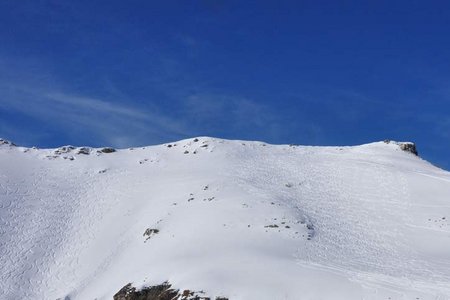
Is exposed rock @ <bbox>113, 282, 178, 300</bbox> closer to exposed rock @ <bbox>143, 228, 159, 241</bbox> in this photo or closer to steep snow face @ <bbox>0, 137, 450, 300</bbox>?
steep snow face @ <bbox>0, 137, 450, 300</bbox>

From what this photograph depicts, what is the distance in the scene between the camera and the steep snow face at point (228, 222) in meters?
28.6

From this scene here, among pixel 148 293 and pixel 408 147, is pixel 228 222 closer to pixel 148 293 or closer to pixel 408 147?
Answer: pixel 148 293

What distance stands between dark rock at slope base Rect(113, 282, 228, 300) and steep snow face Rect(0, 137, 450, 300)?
0.61m

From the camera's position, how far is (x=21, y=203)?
51.6m

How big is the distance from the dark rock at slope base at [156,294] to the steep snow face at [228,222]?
612mm

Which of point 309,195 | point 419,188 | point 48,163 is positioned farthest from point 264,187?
point 48,163

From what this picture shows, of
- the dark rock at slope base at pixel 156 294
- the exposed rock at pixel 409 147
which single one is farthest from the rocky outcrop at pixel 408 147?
the dark rock at slope base at pixel 156 294

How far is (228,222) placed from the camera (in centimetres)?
3812

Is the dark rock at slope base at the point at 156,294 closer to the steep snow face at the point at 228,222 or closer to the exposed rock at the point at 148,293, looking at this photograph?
the exposed rock at the point at 148,293

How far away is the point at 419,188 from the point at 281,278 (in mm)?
27478

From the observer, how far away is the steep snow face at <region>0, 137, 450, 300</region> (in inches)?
1128

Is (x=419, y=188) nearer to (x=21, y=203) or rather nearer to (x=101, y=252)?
(x=101, y=252)

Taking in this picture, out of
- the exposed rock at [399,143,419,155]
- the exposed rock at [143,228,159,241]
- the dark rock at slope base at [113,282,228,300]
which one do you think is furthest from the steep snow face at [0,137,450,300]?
the exposed rock at [399,143,419,155]

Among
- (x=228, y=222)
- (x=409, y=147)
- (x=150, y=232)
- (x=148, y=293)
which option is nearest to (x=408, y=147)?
(x=409, y=147)
